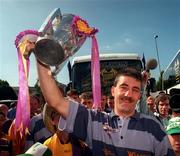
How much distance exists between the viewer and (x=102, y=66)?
9.80 m

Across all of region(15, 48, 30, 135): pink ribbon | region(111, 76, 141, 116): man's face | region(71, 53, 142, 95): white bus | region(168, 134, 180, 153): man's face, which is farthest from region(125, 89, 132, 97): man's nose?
region(71, 53, 142, 95): white bus

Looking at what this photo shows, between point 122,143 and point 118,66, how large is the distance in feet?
23.6

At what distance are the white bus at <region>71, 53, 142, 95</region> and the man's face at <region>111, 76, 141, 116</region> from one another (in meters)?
6.55

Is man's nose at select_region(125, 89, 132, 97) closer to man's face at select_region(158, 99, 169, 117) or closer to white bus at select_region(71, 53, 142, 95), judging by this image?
man's face at select_region(158, 99, 169, 117)

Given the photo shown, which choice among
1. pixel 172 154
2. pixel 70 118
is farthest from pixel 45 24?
pixel 172 154

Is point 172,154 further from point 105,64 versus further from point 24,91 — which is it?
point 105,64

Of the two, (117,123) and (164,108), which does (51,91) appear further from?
(164,108)

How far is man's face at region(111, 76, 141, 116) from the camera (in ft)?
9.50

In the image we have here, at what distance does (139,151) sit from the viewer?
2779mm

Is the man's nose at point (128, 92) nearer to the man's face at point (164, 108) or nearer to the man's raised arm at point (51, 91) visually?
the man's raised arm at point (51, 91)

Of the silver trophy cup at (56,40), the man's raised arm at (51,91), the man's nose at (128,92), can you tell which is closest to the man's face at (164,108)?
the man's nose at (128,92)

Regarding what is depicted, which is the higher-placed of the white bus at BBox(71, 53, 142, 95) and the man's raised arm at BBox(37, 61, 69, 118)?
the white bus at BBox(71, 53, 142, 95)

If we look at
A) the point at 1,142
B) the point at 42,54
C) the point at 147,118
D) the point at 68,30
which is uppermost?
the point at 68,30

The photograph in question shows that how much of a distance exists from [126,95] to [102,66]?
22.7 feet
